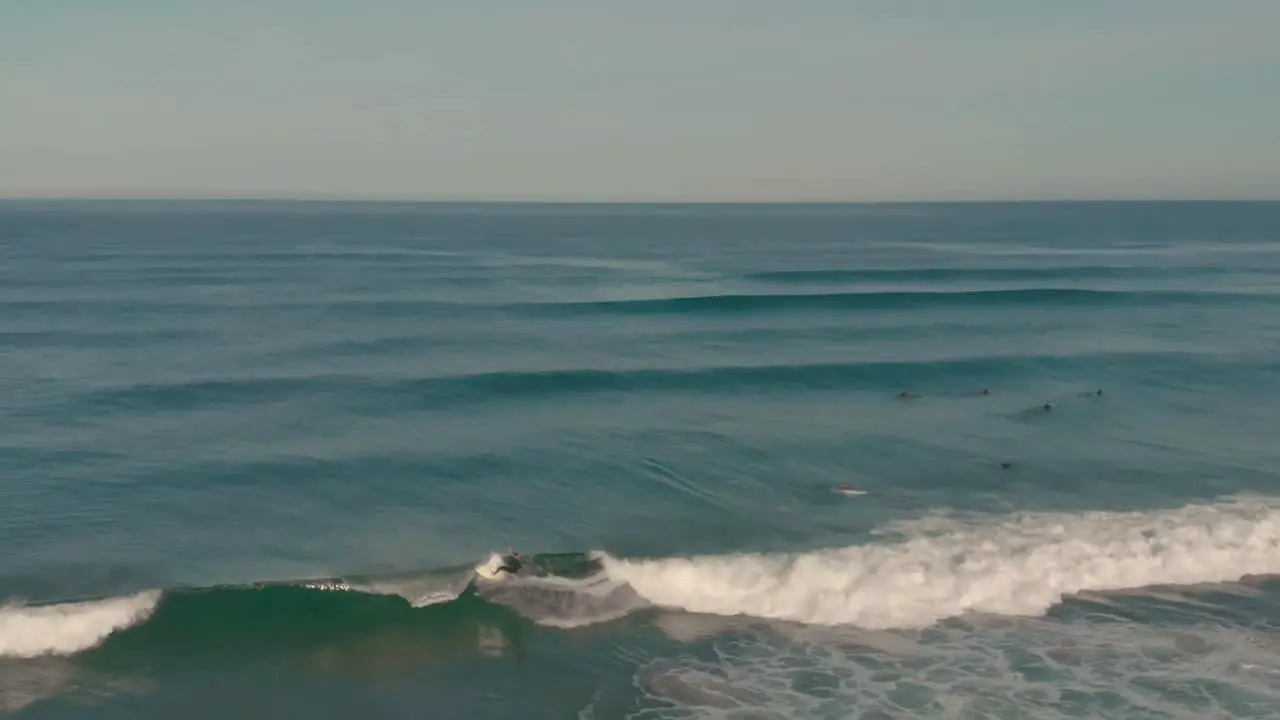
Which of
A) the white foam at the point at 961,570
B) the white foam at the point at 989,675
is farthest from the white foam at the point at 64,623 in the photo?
the white foam at the point at 989,675

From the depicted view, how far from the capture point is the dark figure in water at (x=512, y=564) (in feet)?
61.8

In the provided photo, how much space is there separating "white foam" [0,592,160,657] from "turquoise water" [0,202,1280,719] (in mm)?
55

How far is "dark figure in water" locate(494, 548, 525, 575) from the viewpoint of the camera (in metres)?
18.8

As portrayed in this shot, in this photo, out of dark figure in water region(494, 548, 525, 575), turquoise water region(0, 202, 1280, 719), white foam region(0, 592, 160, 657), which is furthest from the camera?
dark figure in water region(494, 548, 525, 575)

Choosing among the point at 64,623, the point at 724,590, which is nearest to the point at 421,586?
the point at 724,590

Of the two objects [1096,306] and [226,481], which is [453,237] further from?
[226,481]

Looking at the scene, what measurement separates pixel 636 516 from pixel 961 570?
21.1ft

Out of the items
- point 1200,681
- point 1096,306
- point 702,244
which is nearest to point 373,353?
point 1200,681

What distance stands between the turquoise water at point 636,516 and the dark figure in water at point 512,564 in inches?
18.1

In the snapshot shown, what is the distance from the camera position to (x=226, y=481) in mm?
23594

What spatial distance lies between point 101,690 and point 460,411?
51.4ft

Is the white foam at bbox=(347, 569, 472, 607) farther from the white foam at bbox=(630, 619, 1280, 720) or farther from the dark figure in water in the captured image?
the white foam at bbox=(630, 619, 1280, 720)

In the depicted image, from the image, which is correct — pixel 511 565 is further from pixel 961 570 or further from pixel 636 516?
pixel 961 570

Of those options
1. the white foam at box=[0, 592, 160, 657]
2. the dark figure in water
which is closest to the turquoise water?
the white foam at box=[0, 592, 160, 657]
